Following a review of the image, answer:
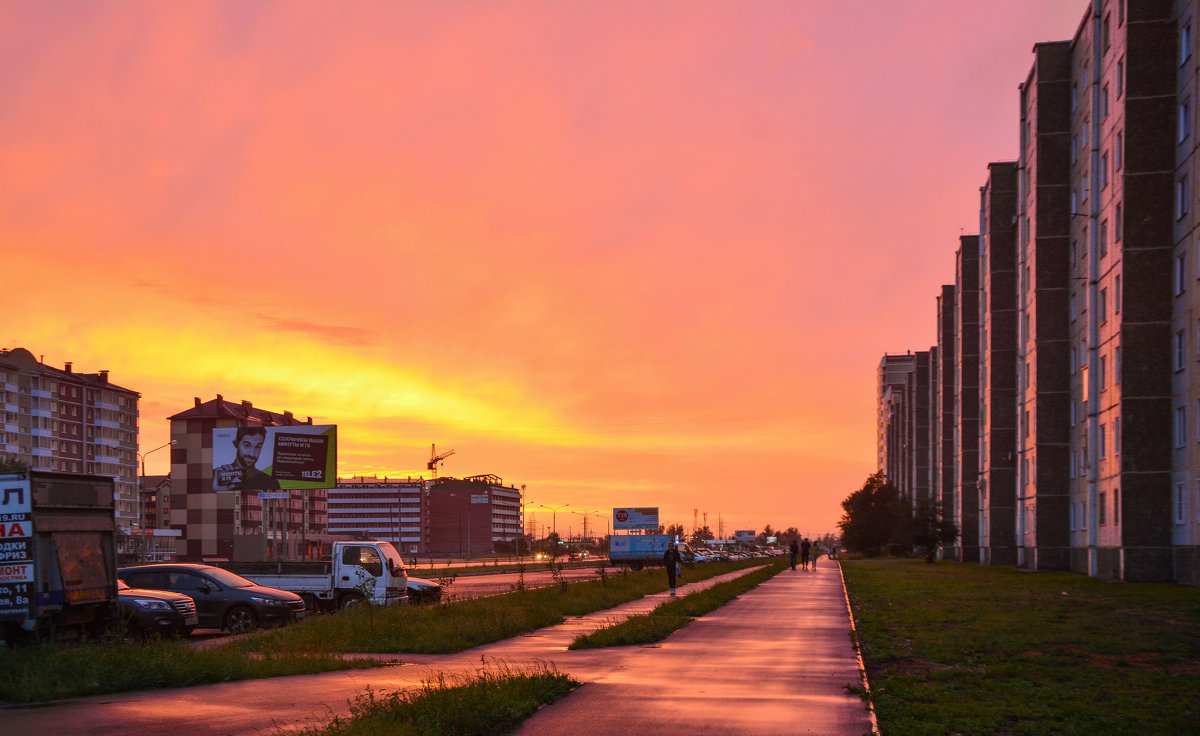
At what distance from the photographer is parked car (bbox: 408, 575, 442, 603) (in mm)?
32625

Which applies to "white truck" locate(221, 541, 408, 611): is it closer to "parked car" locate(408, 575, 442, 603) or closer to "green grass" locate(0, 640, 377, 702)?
"parked car" locate(408, 575, 442, 603)

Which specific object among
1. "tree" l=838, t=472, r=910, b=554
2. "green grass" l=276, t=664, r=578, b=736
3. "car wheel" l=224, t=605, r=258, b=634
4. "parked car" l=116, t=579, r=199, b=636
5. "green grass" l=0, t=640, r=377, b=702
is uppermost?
"green grass" l=276, t=664, r=578, b=736

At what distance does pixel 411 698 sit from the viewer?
12.3 metres

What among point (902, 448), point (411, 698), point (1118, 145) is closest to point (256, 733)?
point (411, 698)

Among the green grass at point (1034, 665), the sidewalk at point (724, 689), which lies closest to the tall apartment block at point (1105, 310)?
the green grass at point (1034, 665)

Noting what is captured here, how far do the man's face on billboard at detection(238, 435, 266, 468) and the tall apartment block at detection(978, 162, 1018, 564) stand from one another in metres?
45.9

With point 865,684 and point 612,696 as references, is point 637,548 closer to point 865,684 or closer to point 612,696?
point 865,684

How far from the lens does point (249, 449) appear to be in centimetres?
5759

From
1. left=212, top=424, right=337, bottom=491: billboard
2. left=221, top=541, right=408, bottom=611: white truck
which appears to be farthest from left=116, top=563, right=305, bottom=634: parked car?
left=212, top=424, right=337, bottom=491: billboard

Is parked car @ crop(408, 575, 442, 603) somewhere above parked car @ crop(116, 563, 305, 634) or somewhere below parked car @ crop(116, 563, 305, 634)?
below

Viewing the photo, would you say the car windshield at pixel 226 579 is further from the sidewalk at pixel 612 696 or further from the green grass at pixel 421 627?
the sidewalk at pixel 612 696

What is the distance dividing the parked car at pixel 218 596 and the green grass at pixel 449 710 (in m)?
13.0

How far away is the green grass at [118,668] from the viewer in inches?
551

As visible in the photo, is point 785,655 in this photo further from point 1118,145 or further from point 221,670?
point 1118,145
